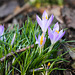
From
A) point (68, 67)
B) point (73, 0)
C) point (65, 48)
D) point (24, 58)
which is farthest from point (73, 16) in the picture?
point (73, 0)

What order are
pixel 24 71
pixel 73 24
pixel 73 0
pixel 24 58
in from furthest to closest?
pixel 73 0
pixel 73 24
pixel 24 58
pixel 24 71

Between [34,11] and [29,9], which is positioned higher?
[29,9]

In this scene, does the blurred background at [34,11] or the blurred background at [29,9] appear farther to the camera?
the blurred background at [29,9]

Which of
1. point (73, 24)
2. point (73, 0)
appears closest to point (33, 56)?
point (73, 24)

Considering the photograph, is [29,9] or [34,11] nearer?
[34,11]

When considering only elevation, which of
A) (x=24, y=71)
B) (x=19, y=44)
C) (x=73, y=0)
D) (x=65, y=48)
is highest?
(x=73, y=0)

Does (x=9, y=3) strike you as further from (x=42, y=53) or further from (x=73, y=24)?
(x=42, y=53)

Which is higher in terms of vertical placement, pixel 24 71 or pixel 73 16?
pixel 73 16

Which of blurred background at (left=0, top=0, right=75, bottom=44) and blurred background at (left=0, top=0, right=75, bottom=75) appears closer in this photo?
blurred background at (left=0, top=0, right=75, bottom=75)

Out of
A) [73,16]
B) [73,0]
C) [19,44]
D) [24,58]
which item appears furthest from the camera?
[73,0]

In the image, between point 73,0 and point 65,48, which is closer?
point 65,48
